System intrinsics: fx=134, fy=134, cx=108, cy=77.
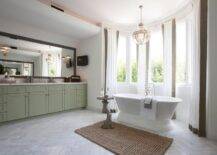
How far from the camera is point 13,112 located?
303cm

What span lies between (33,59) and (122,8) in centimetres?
285

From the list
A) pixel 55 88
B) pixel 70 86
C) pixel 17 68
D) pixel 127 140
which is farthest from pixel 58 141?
pixel 17 68

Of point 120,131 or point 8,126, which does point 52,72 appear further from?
point 120,131

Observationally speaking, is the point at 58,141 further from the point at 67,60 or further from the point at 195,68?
the point at 67,60

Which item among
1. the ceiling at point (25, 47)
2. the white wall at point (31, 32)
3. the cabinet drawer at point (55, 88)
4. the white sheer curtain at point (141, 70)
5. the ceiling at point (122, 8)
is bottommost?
the cabinet drawer at point (55, 88)

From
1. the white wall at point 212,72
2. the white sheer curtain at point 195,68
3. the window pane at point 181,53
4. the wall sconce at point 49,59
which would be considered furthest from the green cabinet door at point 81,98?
the white wall at point 212,72

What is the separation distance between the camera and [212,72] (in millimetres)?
2289

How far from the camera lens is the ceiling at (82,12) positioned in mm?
2871

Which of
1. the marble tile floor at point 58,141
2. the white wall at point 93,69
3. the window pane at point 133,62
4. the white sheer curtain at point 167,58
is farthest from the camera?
the window pane at point 133,62

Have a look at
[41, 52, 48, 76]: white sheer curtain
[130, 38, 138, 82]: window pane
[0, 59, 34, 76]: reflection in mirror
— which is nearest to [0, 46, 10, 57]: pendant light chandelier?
[0, 59, 34, 76]: reflection in mirror

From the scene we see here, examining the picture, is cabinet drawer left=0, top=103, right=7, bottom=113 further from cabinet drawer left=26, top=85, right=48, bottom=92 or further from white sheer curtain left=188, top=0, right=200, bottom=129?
white sheer curtain left=188, top=0, right=200, bottom=129

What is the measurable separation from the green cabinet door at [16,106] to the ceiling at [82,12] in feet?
6.13

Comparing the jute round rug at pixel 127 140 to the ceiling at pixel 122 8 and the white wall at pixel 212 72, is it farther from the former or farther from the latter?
the ceiling at pixel 122 8

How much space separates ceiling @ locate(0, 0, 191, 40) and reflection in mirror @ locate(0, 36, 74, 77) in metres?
0.59
